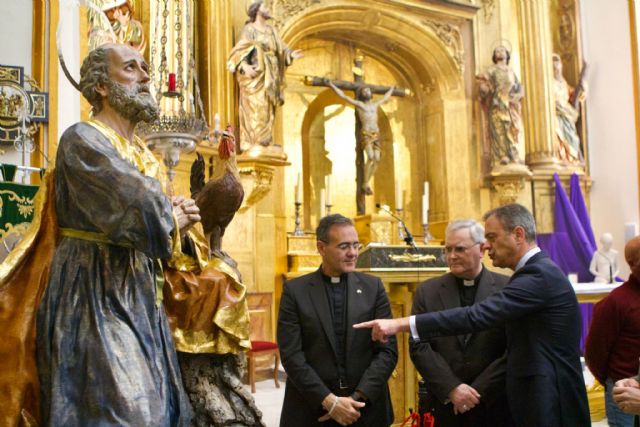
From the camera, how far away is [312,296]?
3.04m

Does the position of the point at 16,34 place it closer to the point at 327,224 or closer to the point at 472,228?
the point at 327,224

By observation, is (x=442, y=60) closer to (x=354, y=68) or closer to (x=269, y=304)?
(x=354, y=68)

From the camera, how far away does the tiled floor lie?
16.9ft

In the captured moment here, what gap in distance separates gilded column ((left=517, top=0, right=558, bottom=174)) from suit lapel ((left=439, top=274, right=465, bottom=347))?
759cm

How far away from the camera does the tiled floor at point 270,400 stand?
5.15m

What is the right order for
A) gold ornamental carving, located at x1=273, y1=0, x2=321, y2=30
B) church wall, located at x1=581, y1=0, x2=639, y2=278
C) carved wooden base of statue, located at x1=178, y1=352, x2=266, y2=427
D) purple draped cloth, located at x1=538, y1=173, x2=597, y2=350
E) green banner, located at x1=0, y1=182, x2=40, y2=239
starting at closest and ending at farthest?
carved wooden base of statue, located at x1=178, y1=352, x2=266, y2=427
green banner, located at x1=0, y1=182, x2=40, y2=239
gold ornamental carving, located at x1=273, y1=0, x2=321, y2=30
purple draped cloth, located at x1=538, y1=173, x2=597, y2=350
church wall, located at x1=581, y1=0, x2=639, y2=278

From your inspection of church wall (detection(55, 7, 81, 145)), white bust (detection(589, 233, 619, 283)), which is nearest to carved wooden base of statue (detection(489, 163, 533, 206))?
white bust (detection(589, 233, 619, 283))

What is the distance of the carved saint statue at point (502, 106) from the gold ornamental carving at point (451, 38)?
0.44 meters

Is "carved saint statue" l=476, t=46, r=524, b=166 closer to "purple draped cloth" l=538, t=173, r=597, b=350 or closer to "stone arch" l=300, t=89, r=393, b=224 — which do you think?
"purple draped cloth" l=538, t=173, r=597, b=350

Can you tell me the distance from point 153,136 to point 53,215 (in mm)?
2405

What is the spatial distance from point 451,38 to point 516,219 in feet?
25.8

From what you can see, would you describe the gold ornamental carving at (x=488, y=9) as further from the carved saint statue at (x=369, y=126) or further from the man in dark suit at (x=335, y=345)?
the man in dark suit at (x=335, y=345)

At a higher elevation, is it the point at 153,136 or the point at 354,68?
the point at 354,68

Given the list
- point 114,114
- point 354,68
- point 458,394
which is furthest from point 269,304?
point 114,114
